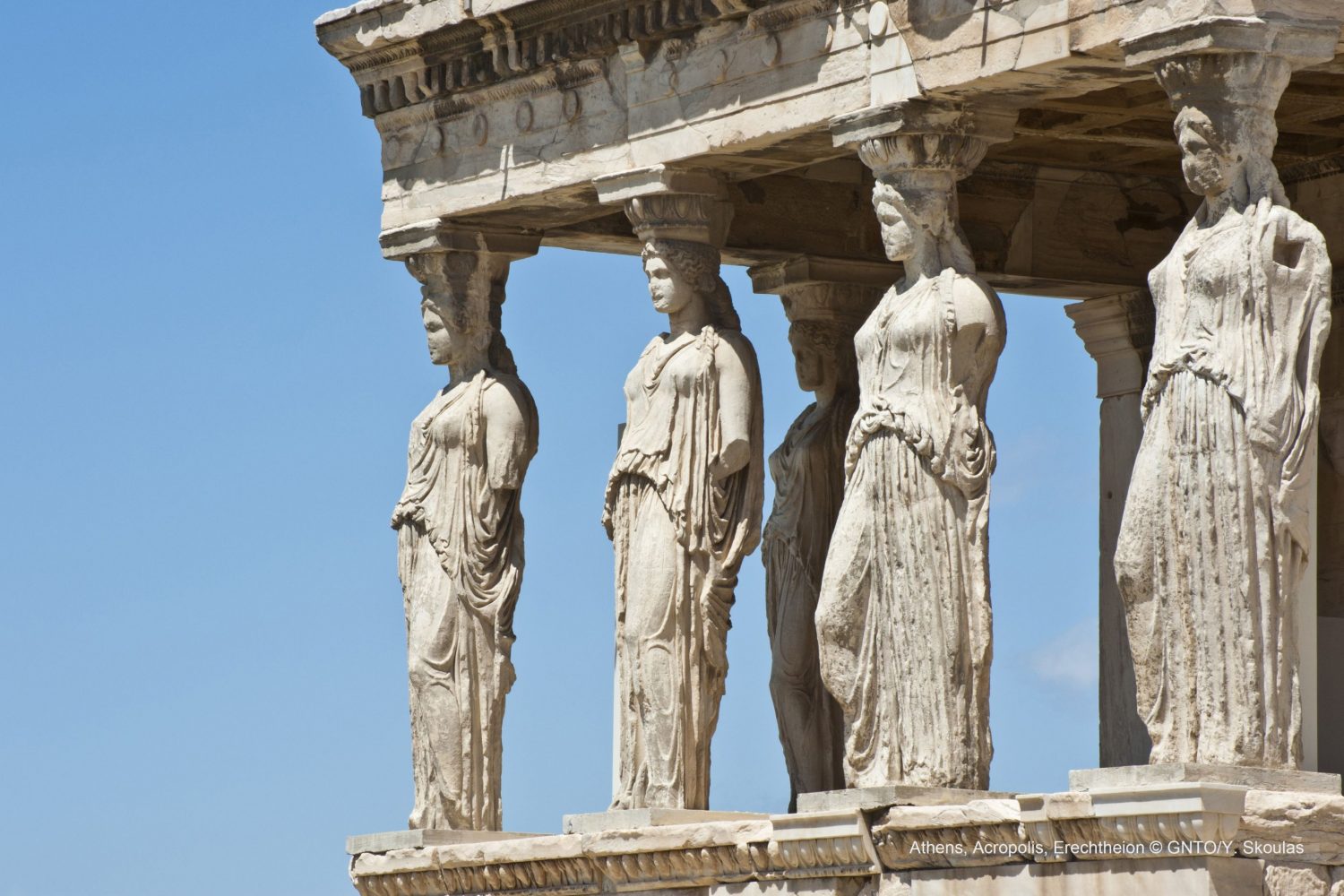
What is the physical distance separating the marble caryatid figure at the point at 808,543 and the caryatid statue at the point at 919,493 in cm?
299

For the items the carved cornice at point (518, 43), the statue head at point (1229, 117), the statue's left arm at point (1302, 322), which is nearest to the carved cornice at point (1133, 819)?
the statue's left arm at point (1302, 322)

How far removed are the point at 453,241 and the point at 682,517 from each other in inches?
97.2

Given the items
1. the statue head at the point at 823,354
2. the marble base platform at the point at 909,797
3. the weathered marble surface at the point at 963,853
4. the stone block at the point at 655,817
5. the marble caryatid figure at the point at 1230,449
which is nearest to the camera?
the weathered marble surface at the point at 963,853

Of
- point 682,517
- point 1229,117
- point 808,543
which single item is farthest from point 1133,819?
point 808,543

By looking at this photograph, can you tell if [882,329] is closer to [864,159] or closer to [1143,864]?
[864,159]

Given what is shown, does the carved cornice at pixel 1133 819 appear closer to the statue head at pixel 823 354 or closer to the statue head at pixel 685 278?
the statue head at pixel 685 278

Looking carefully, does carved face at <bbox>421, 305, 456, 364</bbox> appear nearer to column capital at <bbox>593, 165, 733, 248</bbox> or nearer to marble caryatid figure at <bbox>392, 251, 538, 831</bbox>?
marble caryatid figure at <bbox>392, 251, 538, 831</bbox>

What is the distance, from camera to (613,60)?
19672 mm

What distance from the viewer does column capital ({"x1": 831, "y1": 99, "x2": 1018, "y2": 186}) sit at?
1783 centimetres

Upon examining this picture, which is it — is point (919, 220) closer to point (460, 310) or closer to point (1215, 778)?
point (1215, 778)

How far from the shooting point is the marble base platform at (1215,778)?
52.5ft

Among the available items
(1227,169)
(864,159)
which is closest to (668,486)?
(864,159)

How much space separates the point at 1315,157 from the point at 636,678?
193 inches

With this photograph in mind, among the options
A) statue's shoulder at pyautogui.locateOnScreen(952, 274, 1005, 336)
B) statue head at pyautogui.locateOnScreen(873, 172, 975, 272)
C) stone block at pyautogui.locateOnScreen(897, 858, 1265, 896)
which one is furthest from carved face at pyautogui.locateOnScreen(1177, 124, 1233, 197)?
stone block at pyautogui.locateOnScreen(897, 858, 1265, 896)
